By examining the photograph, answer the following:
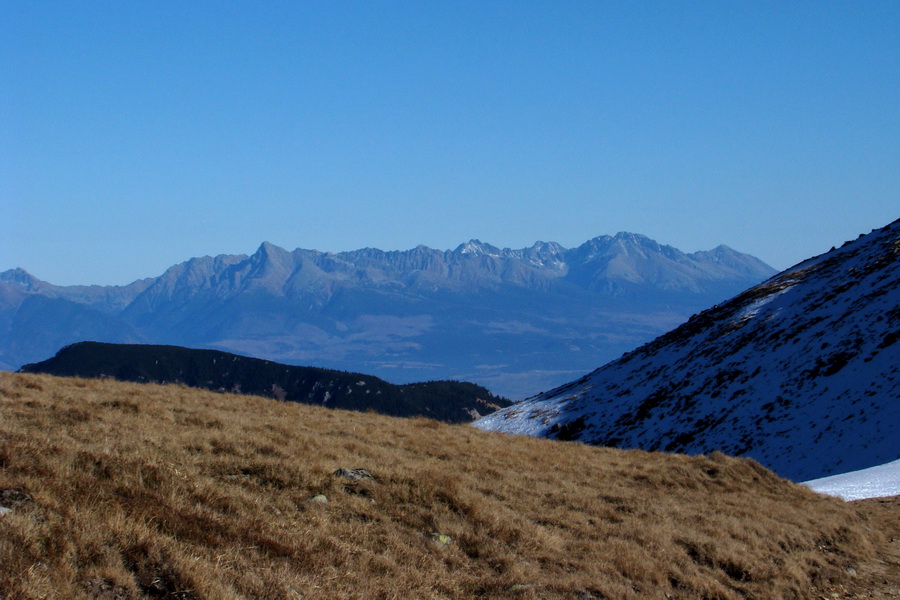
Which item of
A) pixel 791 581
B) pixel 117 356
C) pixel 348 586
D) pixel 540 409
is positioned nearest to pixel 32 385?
pixel 348 586

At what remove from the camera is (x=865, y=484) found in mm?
22938

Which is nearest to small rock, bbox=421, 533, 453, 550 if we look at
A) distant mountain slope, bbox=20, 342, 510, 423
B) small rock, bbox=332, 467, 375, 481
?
small rock, bbox=332, 467, 375, 481

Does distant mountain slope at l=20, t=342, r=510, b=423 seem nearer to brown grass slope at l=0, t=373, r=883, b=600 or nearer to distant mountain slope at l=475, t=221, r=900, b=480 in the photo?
distant mountain slope at l=475, t=221, r=900, b=480

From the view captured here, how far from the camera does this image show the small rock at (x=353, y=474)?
43.2ft

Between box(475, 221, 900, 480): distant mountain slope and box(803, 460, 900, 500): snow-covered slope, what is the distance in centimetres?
338

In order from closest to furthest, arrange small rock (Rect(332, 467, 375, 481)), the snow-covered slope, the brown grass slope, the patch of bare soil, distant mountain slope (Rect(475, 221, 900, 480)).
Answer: the brown grass slope → the patch of bare soil → small rock (Rect(332, 467, 375, 481)) → the snow-covered slope → distant mountain slope (Rect(475, 221, 900, 480))

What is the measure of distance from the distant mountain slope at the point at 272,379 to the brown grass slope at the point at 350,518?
483ft

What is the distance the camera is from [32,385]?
19.2 meters

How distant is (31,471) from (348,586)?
5.01 metres

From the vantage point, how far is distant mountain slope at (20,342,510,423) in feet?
558

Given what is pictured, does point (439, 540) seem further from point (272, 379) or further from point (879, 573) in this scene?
point (272, 379)

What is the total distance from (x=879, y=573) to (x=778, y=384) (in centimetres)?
3087

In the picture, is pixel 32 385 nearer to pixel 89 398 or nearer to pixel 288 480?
pixel 89 398

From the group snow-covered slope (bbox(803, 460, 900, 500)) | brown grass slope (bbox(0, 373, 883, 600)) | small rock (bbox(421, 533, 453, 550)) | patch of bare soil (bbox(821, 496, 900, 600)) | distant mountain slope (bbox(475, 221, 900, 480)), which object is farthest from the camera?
distant mountain slope (bbox(475, 221, 900, 480))
